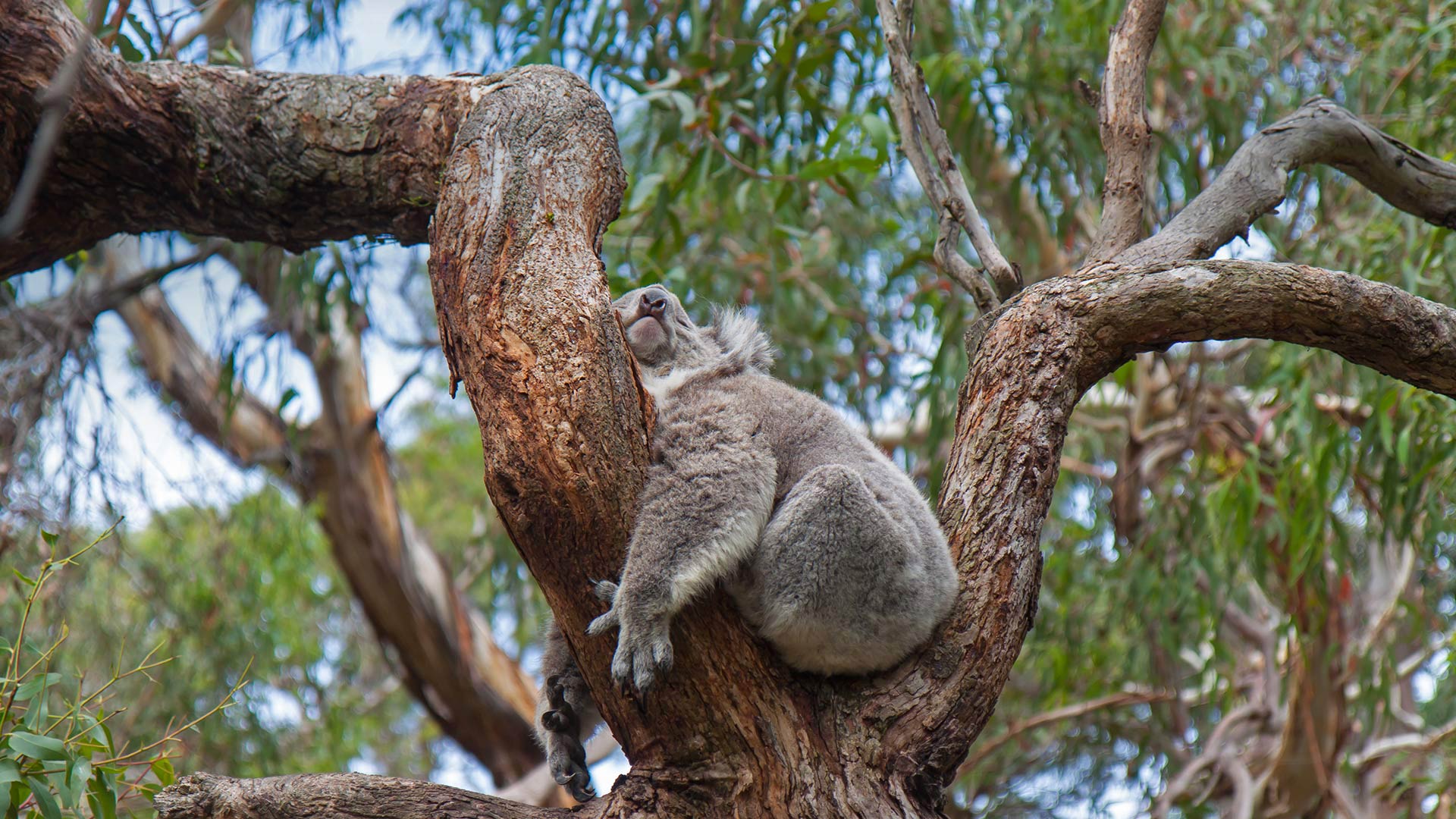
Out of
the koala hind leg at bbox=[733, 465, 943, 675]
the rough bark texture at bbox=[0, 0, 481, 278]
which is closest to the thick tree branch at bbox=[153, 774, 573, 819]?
the koala hind leg at bbox=[733, 465, 943, 675]

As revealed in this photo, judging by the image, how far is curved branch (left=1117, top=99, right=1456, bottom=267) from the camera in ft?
7.28

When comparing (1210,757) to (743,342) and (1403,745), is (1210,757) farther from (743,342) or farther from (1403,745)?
(743,342)

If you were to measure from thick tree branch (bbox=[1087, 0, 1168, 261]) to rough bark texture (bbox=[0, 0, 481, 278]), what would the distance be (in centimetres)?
135

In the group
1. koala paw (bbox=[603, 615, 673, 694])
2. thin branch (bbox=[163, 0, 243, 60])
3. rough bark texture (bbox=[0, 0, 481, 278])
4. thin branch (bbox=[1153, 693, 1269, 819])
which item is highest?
thin branch (bbox=[163, 0, 243, 60])

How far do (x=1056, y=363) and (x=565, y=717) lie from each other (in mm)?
1119

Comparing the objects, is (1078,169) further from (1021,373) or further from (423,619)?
(423,619)

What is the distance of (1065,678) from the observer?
5082mm

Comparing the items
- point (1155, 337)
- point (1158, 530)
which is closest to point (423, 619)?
point (1158, 530)

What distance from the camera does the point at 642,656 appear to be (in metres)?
1.70

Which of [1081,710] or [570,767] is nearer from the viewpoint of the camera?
[570,767]

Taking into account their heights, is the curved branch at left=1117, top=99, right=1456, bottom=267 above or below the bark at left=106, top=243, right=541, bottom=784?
below

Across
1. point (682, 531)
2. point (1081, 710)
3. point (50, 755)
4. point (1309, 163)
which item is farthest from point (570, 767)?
point (1081, 710)

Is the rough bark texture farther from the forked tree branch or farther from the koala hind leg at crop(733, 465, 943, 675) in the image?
the koala hind leg at crop(733, 465, 943, 675)

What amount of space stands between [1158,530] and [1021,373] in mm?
2733
